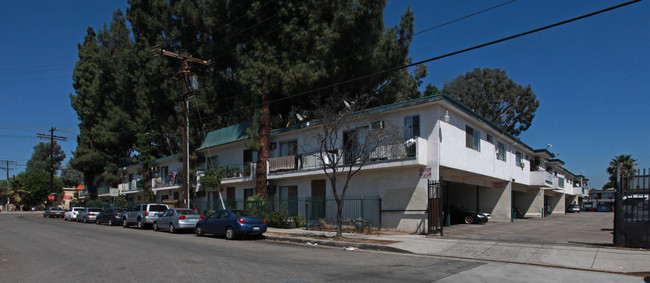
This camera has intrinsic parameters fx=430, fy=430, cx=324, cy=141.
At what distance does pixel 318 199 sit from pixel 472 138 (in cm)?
938

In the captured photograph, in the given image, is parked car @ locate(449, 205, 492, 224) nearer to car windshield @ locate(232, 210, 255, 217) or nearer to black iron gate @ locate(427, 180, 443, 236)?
black iron gate @ locate(427, 180, 443, 236)

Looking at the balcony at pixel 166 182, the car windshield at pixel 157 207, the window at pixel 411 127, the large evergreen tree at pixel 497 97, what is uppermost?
the large evergreen tree at pixel 497 97

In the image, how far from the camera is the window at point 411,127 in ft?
68.7

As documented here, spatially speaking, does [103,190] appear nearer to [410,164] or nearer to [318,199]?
[318,199]

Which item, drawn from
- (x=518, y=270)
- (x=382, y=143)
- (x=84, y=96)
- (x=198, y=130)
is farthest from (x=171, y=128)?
(x=518, y=270)

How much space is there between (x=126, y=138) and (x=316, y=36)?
29.8 metres

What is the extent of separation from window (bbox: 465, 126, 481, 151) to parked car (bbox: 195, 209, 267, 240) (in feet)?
39.8

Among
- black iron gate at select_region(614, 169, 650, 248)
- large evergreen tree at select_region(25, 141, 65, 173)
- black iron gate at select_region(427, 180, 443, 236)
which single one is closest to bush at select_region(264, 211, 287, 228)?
black iron gate at select_region(427, 180, 443, 236)

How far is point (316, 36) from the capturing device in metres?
24.8

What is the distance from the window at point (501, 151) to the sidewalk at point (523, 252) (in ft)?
44.3

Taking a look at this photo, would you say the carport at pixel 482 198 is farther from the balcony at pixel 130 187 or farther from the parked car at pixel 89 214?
the balcony at pixel 130 187

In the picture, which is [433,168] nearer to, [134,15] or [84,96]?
[134,15]

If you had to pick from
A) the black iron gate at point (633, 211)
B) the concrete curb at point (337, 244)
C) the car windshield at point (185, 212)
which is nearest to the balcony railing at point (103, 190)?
the car windshield at point (185, 212)

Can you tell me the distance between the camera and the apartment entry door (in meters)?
23.4
